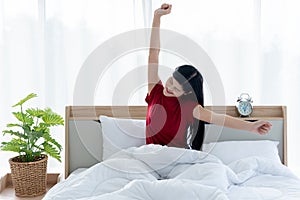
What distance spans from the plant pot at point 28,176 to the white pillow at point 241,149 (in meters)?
0.99

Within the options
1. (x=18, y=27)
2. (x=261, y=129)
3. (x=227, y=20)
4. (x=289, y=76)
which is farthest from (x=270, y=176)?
(x=18, y=27)

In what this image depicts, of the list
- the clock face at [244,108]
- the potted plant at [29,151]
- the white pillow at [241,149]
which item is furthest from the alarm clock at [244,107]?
Result: the potted plant at [29,151]

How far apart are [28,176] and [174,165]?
938mm

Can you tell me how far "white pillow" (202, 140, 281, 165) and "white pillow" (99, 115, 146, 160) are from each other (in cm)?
39

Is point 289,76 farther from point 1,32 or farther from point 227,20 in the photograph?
point 1,32

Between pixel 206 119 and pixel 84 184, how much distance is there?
759 mm

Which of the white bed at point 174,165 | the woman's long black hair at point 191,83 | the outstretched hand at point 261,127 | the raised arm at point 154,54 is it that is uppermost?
the raised arm at point 154,54

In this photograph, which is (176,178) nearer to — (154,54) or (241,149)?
(241,149)

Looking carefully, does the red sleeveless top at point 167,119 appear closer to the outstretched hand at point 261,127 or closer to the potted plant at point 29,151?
the outstretched hand at point 261,127

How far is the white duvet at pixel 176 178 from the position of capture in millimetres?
1917

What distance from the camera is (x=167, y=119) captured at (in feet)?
8.48

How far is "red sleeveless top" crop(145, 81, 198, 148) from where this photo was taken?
256 cm

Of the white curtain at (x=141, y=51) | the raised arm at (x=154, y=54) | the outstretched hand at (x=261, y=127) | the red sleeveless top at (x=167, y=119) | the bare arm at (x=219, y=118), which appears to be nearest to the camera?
the outstretched hand at (x=261, y=127)

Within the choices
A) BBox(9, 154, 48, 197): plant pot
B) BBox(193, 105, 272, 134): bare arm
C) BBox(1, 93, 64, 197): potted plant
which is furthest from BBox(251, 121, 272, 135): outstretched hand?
BBox(9, 154, 48, 197): plant pot
